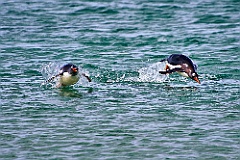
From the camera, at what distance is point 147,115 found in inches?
495

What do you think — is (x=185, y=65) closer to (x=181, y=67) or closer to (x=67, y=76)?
(x=181, y=67)

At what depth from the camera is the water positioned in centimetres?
1123

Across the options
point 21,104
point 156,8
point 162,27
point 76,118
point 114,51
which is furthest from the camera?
point 156,8

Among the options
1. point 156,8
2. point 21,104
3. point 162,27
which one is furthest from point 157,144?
point 156,8

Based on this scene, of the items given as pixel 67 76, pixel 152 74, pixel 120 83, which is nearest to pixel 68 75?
pixel 67 76

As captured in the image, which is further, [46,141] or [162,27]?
[162,27]

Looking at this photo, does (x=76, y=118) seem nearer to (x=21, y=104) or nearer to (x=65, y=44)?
(x=21, y=104)

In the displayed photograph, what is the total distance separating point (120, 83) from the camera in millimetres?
14922

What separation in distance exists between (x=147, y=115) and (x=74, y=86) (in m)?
2.58

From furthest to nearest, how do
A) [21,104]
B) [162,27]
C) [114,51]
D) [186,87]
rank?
[162,27]
[114,51]
[186,87]
[21,104]

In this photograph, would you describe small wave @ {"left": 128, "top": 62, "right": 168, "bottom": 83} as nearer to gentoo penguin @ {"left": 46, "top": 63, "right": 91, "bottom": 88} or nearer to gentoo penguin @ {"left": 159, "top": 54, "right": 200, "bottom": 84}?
gentoo penguin @ {"left": 159, "top": 54, "right": 200, "bottom": 84}

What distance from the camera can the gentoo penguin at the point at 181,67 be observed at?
14.4 m

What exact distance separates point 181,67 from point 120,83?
1.08 meters

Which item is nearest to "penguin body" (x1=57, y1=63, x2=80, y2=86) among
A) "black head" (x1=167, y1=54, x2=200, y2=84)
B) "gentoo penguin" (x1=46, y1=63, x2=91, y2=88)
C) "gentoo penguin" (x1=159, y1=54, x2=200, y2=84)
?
"gentoo penguin" (x1=46, y1=63, x2=91, y2=88)
